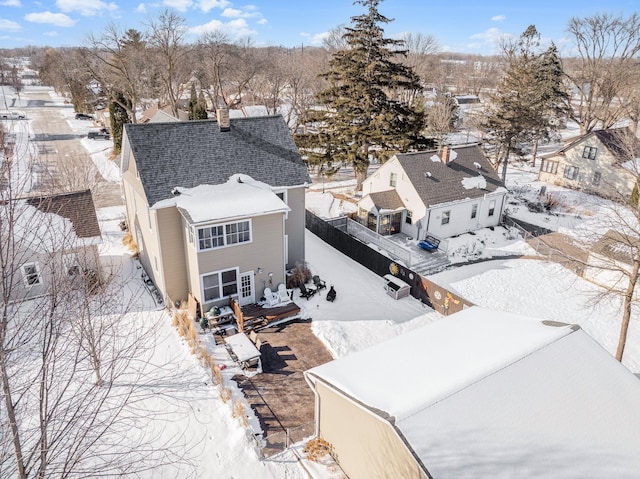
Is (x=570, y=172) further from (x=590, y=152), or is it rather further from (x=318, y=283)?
(x=318, y=283)

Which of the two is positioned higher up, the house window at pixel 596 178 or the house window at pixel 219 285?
the house window at pixel 596 178

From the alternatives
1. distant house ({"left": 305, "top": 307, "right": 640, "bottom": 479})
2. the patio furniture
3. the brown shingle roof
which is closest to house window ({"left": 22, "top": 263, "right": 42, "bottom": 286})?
the brown shingle roof

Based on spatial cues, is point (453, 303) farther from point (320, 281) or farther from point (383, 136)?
point (383, 136)

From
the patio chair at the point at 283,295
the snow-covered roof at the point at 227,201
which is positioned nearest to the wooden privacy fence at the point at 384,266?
the patio chair at the point at 283,295

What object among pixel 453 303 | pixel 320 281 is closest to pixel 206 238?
pixel 320 281

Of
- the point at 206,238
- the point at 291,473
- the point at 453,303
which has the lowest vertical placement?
the point at 291,473

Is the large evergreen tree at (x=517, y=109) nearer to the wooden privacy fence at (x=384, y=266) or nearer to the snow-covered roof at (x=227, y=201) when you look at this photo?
the wooden privacy fence at (x=384, y=266)
